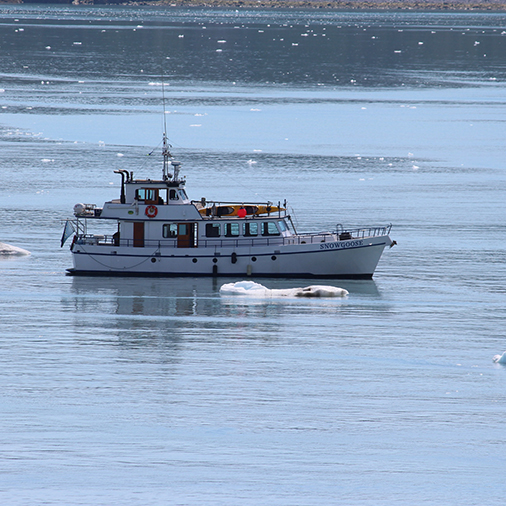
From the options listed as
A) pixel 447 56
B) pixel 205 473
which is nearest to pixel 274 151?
pixel 205 473

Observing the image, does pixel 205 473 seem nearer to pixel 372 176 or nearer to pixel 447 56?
pixel 372 176

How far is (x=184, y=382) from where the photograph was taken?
27.9m

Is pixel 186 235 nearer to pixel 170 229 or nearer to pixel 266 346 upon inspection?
pixel 170 229

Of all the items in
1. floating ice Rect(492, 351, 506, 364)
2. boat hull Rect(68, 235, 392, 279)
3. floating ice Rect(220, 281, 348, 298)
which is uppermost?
boat hull Rect(68, 235, 392, 279)

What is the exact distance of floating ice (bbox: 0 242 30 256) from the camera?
44562 mm

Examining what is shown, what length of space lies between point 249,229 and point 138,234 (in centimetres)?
522

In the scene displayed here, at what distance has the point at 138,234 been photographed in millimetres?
43844

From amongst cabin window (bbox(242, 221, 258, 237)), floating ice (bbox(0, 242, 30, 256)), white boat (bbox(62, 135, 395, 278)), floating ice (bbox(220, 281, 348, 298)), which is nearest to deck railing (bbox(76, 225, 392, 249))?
white boat (bbox(62, 135, 395, 278))

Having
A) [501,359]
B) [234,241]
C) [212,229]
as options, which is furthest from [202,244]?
[501,359]

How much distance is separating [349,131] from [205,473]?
220 feet

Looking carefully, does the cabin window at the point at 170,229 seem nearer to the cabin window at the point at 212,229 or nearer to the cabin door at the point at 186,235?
the cabin door at the point at 186,235

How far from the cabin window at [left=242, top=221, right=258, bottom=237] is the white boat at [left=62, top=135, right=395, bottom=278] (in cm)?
5

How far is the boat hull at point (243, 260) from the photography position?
42.5 m

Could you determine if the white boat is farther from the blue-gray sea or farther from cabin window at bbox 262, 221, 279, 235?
the blue-gray sea
